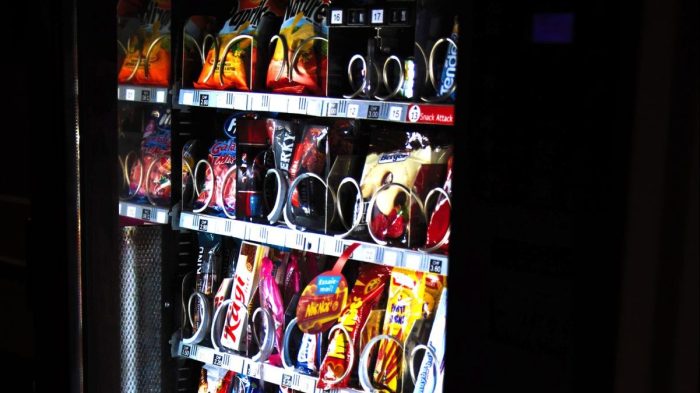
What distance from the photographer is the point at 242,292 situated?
95.3 inches

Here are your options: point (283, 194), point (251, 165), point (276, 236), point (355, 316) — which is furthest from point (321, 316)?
point (251, 165)

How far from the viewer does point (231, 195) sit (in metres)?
2.45

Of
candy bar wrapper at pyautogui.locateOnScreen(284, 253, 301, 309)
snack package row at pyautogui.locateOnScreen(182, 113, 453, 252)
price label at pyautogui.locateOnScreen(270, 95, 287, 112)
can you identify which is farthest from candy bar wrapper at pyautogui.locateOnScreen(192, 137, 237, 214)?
price label at pyautogui.locateOnScreen(270, 95, 287, 112)

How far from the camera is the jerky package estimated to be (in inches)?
91.4

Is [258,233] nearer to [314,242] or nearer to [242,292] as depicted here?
[314,242]

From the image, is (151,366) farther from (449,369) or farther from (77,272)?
(449,369)

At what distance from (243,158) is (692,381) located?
60.1 inches

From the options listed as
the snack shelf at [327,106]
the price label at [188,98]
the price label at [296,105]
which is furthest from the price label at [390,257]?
the price label at [188,98]

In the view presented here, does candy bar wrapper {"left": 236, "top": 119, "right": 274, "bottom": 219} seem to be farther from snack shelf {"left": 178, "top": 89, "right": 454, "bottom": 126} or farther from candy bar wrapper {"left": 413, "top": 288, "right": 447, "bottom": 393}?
candy bar wrapper {"left": 413, "top": 288, "right": 447, "bottom": 393}

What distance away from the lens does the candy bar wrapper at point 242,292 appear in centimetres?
237

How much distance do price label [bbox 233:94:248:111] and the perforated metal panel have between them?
463 millimetres

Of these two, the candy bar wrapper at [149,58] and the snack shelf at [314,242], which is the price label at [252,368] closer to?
the snack shelf at [314,242]

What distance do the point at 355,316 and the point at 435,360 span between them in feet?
0.98

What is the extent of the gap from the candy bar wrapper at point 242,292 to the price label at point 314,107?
1.83ft
